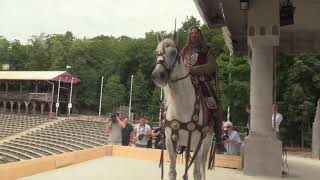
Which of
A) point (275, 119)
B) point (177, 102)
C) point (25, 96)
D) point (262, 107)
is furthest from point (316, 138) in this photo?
point (25, 96)

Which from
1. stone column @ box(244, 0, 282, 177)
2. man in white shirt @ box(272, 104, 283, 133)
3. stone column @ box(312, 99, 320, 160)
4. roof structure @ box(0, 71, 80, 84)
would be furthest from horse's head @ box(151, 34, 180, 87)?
roof structure @ box(0, 71, 80, 84)

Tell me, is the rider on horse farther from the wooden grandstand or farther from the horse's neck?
the wooden grandstand

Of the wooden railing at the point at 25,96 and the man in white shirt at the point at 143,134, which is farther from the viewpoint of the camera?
the wooden railing at the point at 25,96

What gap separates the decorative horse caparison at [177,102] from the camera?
18.4 ft

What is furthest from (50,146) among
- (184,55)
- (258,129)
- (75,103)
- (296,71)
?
(75,103)

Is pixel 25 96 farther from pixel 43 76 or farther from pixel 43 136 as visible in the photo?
pixel 43 136

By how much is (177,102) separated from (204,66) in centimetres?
88

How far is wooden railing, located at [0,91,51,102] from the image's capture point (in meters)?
63.5

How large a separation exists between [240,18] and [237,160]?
197 inches

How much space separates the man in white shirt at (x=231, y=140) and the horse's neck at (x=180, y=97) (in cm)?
707

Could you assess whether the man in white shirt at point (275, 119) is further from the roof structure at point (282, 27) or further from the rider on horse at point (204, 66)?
the rider on horse at point (204, 66)

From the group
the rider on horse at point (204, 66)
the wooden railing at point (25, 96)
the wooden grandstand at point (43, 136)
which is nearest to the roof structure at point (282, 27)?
the rider on horse at point (204, 66)

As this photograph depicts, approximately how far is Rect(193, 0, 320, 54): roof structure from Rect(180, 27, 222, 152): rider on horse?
520 centimetres

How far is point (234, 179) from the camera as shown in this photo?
10016 millimetres
